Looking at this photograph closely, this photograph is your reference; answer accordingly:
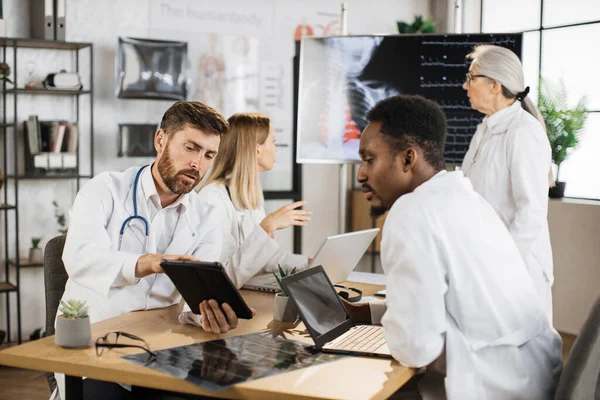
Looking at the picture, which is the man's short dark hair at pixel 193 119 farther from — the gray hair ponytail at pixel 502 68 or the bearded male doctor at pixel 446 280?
the gray hair ponytail at pixel 502 68

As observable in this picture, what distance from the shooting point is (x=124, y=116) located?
5195mm

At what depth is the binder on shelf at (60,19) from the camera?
15.4ft

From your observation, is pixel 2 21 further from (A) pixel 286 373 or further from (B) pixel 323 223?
(A) pixel 286 373

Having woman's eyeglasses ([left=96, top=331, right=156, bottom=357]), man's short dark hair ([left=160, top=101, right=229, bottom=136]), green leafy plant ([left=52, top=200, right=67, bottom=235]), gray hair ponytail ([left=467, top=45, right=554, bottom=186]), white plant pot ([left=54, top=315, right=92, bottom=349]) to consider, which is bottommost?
green leafy plant ([left=52, top=200, right=67, bottom=235])

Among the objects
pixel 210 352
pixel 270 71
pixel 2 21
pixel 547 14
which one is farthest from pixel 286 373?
pixel 547 14

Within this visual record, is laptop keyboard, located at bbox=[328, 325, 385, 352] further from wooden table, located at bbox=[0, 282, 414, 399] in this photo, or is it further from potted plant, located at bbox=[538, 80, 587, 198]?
potted plant, located at bbox=[538, 80, 587, 198]

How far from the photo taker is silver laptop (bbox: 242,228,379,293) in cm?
247

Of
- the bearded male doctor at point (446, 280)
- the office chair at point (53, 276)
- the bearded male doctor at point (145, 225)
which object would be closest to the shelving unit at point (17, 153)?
the office chair at point (53, 276)

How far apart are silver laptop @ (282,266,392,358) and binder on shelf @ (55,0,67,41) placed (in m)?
3.38

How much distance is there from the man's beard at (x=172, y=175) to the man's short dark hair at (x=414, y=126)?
78cm

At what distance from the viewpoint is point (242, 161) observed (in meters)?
3.08

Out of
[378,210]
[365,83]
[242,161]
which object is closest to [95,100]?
[365,83]

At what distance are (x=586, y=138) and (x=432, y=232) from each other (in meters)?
4.38

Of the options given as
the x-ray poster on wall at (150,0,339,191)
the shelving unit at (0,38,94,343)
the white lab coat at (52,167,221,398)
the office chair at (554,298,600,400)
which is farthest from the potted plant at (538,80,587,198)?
the office chair at (554,298,600,400)
